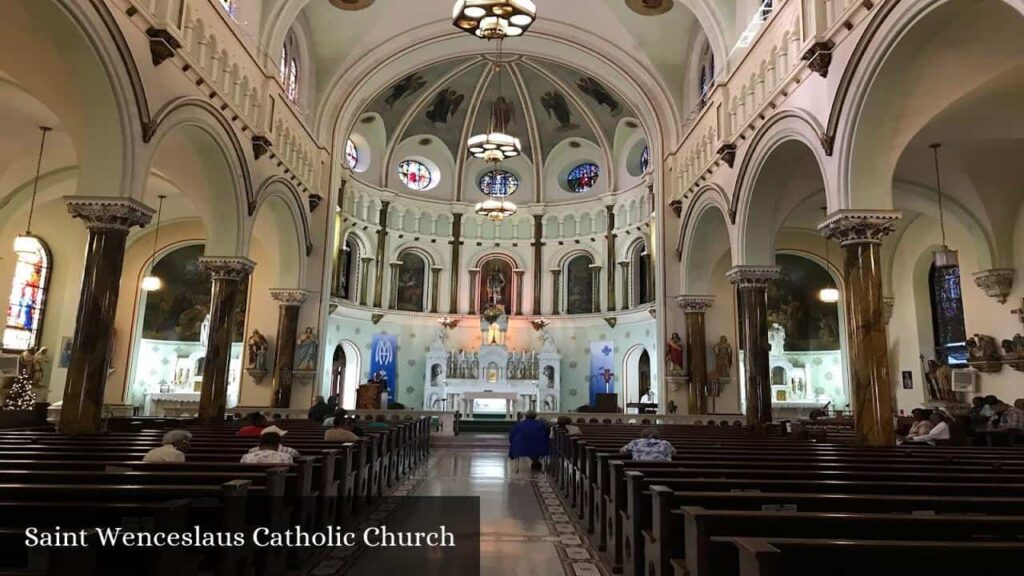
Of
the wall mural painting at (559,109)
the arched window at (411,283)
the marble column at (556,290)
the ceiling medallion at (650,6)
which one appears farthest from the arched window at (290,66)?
the marble column at (556,290)

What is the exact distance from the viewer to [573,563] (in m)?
5.49

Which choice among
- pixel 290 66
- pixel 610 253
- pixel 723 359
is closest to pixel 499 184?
pixel 610 253

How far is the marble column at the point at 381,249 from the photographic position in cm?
2538

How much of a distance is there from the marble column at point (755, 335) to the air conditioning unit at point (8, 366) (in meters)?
16.6

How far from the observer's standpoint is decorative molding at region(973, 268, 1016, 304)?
14.4 meters

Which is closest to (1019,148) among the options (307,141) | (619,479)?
(619,479)

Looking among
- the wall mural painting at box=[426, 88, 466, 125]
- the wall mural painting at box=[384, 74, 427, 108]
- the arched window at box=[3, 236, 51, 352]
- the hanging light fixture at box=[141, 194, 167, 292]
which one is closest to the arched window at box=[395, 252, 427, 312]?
the wall mural painting at box=[426, 88, 466, 125]

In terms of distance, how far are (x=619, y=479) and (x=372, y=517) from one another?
3400mm

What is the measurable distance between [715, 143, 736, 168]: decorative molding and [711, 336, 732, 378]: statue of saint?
5.85m

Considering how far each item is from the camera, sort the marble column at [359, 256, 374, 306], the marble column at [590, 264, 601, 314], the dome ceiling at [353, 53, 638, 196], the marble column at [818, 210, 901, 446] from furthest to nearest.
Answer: the marble column at [590, 264, 601, 314], the marble column at [359, 256, 374, 306], the dome ceiling at [353, 53, 638, 196], the marble column at [818, 210, 901, 446]

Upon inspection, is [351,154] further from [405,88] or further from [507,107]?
[507,107]

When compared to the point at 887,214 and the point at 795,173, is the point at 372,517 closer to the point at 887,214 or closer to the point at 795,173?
the point at 887,214

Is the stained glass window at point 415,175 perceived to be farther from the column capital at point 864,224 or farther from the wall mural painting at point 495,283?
the column capital at point 864,224

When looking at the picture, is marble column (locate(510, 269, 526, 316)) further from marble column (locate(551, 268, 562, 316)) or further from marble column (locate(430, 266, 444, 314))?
marble column (locate(430, 266, 444, 314))
